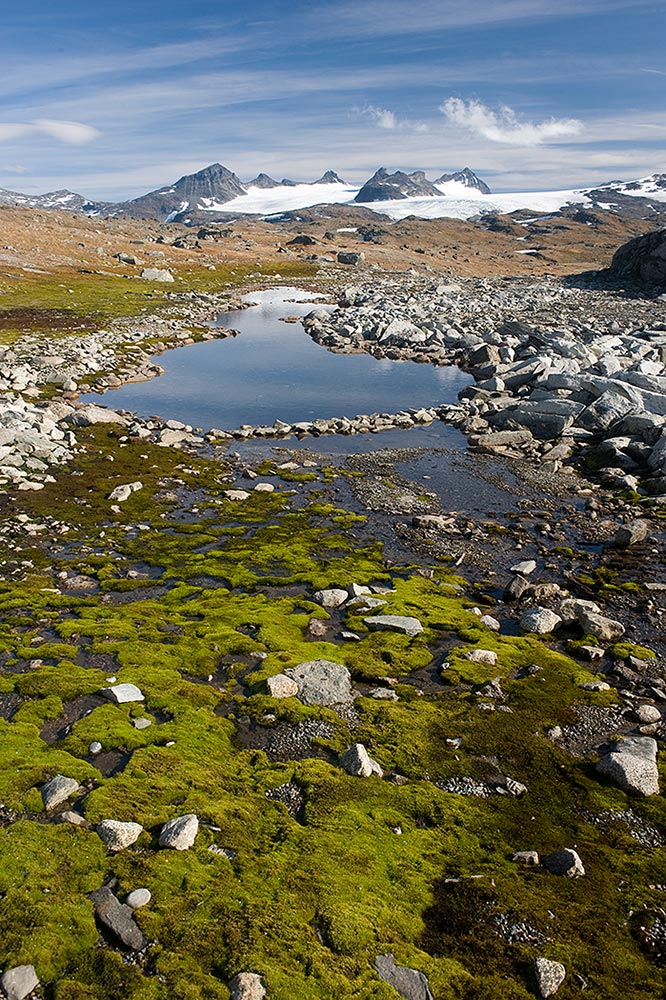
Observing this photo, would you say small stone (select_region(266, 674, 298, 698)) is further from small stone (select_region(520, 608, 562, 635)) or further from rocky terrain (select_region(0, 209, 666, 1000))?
small stone (select_region(520, 608, 562, 635))

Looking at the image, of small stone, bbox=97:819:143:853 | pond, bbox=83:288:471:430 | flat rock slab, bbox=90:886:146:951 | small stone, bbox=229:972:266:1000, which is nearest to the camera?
small stone, bbox=229:972:266:1000

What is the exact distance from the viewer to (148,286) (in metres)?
105

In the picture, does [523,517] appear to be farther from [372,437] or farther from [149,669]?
[149,669]

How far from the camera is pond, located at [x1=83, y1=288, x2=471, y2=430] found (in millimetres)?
41812

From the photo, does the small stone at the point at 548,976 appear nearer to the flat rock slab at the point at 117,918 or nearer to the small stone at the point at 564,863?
the small stone at the point at 564,863

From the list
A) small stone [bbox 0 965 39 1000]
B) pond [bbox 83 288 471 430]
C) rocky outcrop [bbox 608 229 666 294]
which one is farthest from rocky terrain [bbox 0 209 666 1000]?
rocky outcrop [bbox 608 229 666 294]

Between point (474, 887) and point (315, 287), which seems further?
point (315, 287)

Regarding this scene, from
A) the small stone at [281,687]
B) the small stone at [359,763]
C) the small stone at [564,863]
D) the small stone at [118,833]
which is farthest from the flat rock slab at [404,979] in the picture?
the small stone at [281,687]

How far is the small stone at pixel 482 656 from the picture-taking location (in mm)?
15680

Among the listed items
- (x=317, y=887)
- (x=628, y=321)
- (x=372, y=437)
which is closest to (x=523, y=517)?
(x=372, y=437)

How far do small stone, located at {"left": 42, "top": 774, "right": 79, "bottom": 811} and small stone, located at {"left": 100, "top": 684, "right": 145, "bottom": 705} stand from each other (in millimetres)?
2646

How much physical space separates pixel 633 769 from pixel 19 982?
10088 mm

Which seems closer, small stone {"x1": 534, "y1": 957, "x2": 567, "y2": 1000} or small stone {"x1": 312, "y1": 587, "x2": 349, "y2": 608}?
small stone {"x1": 534, "y1": 957, "x2": 567, "y2": 1000}

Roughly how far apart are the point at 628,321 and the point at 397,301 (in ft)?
107
